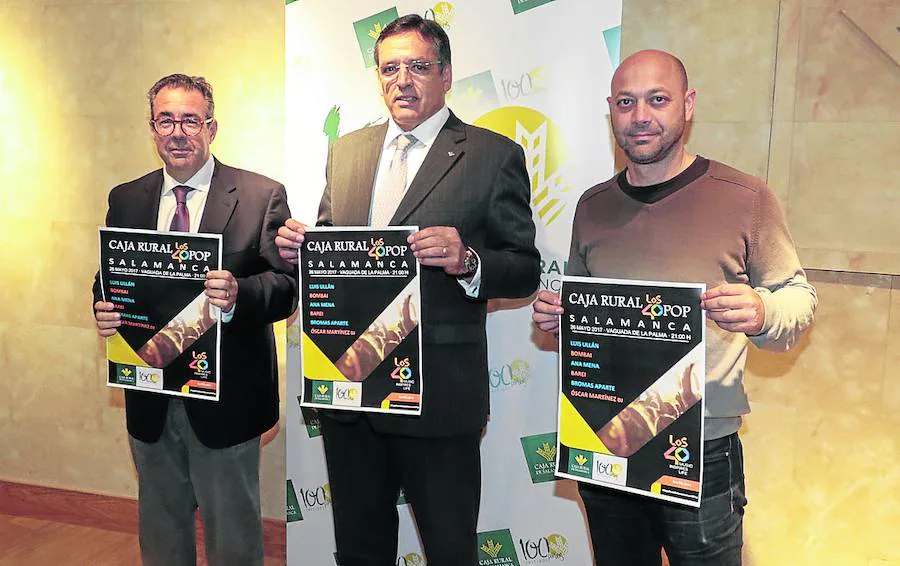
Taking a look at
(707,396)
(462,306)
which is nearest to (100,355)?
(462,306)

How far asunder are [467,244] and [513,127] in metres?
0.72

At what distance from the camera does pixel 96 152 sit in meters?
3.46

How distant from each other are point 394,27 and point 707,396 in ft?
4.00

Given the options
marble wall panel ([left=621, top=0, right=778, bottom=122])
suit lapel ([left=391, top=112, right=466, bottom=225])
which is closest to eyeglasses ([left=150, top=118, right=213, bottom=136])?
suit lapel ([left=391, top=112, right=466, bottom=225])

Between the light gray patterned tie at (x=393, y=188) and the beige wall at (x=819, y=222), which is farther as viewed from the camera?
the beige wall at (x=819, y=222)

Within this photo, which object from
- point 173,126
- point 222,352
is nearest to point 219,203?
point 173,126

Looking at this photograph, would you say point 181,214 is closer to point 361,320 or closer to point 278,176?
point 361,320

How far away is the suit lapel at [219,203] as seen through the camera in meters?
2.24

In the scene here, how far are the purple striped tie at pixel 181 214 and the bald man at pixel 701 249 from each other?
109 cm

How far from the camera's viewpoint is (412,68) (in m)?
2.04

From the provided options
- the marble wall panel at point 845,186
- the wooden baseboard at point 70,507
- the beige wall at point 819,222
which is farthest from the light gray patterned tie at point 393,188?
the wooden baseboard at point 70,507

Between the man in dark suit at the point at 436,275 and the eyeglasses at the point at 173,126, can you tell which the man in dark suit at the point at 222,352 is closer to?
the eyeglasses at the point at 173,126

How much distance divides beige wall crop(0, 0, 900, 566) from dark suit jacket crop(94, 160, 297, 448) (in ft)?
3.18

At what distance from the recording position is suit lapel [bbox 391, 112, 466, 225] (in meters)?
2.03
